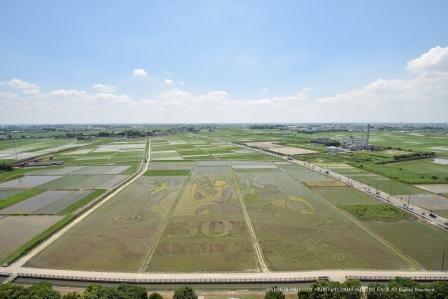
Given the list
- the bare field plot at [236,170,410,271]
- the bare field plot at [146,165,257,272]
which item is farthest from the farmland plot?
the bare field plot at [236,170,410,271]

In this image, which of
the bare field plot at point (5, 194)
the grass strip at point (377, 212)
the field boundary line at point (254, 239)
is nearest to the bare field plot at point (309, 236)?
the field boundary line at point (254, 239)

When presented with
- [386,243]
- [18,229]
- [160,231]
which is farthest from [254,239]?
[18,229]

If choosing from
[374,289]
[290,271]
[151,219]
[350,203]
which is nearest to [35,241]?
[151,219]

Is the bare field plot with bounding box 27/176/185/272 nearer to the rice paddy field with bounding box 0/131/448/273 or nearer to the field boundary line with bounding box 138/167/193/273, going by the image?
the rice paddy field with bounding box 0/131/448/273

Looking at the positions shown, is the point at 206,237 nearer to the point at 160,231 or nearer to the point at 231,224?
the point at 231,224

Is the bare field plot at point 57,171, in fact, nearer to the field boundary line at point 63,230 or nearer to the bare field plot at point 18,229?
the field boundary line at point 63,230

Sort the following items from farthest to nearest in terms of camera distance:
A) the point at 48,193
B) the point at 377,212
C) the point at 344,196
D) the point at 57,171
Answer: the point at 57,171
the point at 48,193
the point at 344,196
the point at 377,212

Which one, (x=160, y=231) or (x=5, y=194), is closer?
(x=160, y=231)
